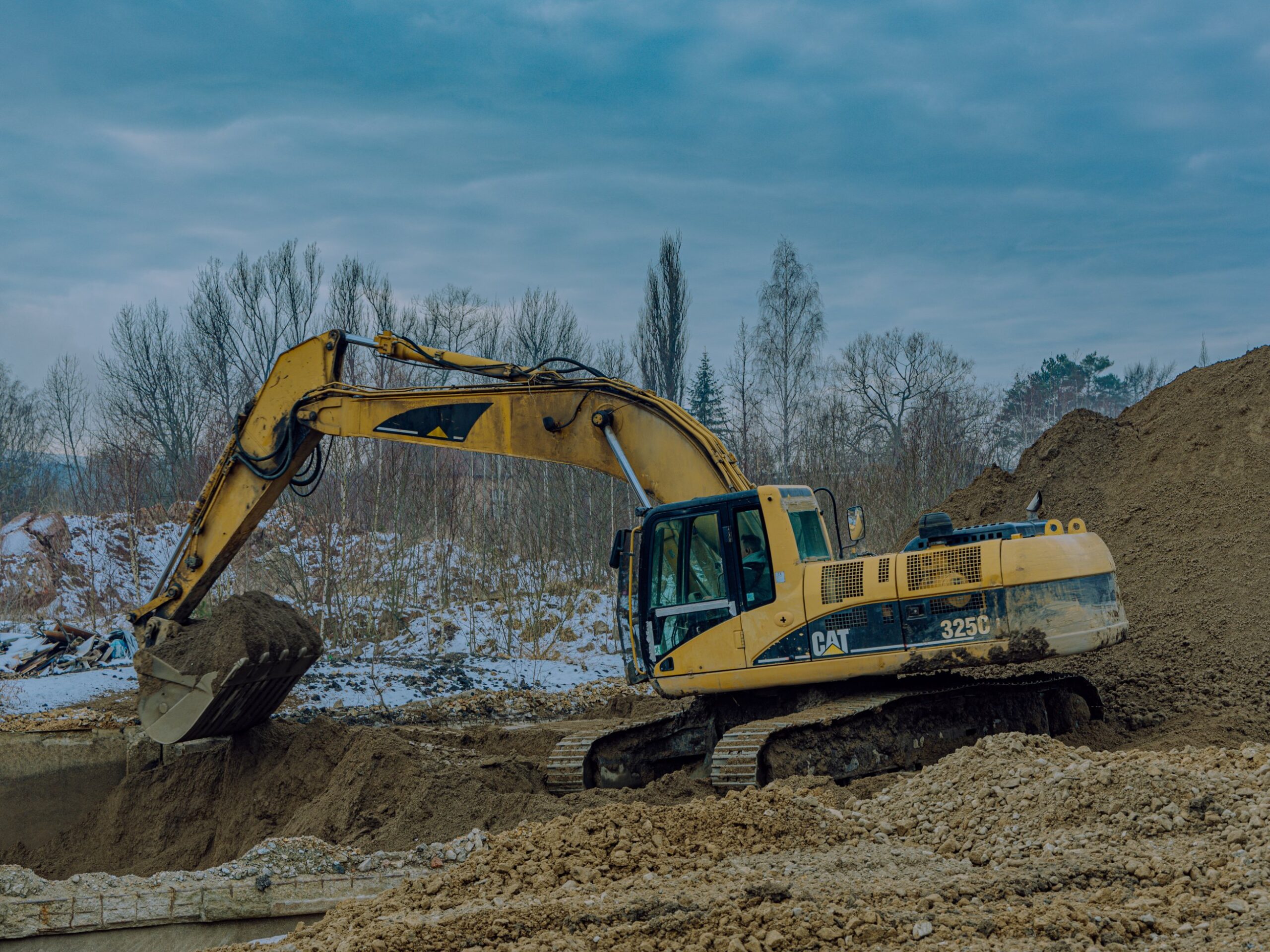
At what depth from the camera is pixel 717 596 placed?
7.57 meters

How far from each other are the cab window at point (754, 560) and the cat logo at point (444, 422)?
238cm

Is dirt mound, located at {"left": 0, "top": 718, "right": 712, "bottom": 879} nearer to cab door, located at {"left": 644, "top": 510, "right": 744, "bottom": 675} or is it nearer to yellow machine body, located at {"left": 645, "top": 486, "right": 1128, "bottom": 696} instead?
cab door, located at {"left": 644, "top": 510, "right": 744, "bottom": 675}

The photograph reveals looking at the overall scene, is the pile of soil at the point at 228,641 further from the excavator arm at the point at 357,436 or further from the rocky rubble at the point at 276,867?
the rocky rubble at the point at 276,867

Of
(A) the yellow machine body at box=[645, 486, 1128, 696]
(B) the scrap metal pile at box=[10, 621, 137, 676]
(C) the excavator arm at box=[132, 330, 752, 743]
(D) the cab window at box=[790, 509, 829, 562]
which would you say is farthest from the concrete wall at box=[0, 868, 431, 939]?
(B) the scrap metal pile at box=[10, 621, 137, 676]

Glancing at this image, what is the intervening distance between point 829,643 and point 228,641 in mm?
4598

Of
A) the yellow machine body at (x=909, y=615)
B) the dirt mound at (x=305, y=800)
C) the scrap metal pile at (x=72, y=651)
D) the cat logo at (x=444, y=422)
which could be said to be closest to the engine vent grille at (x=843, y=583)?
the yellow machine body at (x=909, y=615)

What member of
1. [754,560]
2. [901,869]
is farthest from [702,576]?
[901,869]

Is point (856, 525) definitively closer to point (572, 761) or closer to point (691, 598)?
point (691, 598)

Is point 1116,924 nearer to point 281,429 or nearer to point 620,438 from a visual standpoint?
point 620,438

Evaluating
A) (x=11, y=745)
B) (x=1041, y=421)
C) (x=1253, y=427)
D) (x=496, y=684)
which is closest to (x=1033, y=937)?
(x=11, y=745)

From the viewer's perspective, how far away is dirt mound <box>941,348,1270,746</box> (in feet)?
30.8

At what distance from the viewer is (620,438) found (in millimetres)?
8266

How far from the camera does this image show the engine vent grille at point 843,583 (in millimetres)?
7277

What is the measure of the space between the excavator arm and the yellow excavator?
17 millimetres
